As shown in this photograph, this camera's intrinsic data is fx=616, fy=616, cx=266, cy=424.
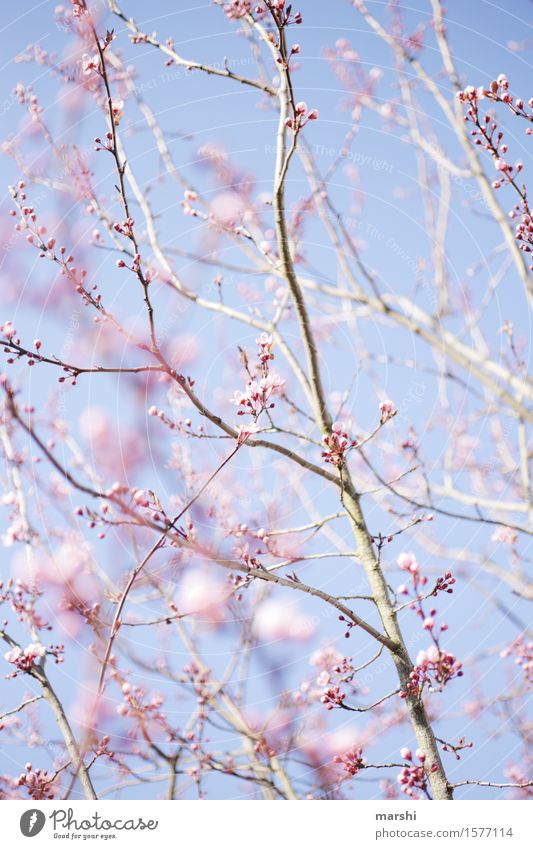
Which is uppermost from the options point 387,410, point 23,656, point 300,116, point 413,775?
point 300,116

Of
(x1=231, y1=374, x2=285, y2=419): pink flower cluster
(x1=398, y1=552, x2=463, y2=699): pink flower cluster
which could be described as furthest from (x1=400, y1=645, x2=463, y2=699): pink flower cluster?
(x1=231, y1=374, x2=285, y2=419): pink flower cluster

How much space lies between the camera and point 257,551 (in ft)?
8.65

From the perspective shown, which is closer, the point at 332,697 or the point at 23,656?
the point at 332,697

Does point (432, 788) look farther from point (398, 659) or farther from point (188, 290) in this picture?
point (188, 290)

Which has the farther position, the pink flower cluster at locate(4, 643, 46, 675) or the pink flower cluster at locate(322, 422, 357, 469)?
the pink flower cluster at locate(4, 643, 46, 675)

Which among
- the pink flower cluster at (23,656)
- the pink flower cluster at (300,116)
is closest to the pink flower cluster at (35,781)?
the pink flower cluster at (23,656)

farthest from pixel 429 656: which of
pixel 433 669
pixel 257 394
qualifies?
pixel 257 394

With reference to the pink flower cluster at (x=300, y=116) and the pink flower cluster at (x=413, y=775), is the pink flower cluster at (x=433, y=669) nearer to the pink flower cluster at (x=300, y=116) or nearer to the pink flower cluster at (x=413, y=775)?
the pink flower cluster at (x=413, y=775)

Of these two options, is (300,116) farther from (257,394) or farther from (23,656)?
(23,656)

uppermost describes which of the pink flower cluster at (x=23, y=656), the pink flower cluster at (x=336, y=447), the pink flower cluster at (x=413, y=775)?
the pink flower cluster at (x=336, y=447)

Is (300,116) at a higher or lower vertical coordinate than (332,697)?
higher

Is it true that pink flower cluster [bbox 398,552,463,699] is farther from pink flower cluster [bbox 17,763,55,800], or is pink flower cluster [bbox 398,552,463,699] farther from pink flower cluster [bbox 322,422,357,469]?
pink flower cluster [bbox 17,763,55,800]

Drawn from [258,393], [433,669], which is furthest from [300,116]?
[433,669]
